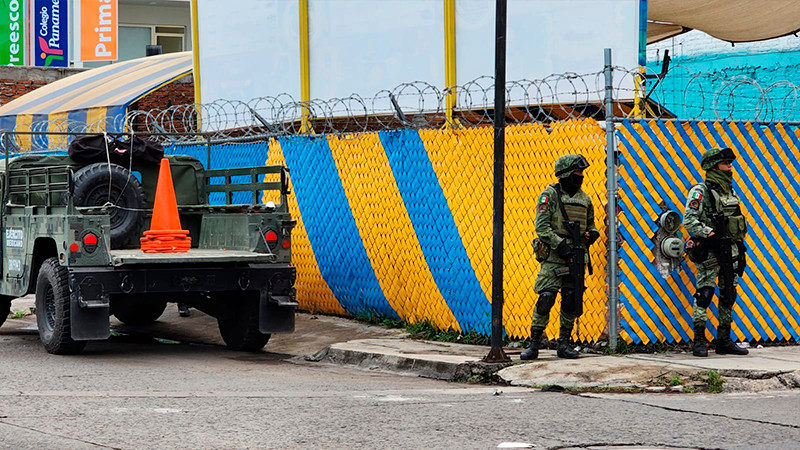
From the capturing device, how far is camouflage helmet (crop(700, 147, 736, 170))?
1058 cm

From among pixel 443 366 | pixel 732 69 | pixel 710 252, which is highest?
pixel 732 69

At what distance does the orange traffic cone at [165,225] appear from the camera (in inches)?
465

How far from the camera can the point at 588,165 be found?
33.9ft

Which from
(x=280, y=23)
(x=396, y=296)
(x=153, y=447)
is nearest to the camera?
(x=153, y=447)

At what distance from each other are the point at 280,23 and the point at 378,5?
2.09m

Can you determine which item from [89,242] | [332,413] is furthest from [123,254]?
[332,413]

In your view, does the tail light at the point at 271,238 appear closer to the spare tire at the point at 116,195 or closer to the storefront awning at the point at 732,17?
the spare tire at the point at 116,195

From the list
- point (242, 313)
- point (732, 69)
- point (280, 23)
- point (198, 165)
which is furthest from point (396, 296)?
point (732, 69)

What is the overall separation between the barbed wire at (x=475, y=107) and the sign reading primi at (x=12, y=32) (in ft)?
50.3

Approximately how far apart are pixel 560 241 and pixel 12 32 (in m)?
29.4

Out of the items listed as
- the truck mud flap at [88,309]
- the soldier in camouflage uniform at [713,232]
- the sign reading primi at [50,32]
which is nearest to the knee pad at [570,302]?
the soldier in camouflage uniform at [713,232]

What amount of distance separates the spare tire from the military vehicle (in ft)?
0.03

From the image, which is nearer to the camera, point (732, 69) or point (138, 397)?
point (138, 397)

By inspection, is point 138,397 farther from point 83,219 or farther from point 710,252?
point 710,252
